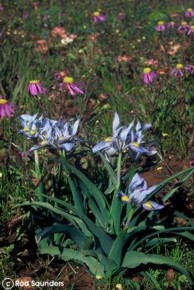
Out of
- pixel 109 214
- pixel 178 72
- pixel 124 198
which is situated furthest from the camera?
pixel 178 72

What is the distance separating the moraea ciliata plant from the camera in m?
2.30

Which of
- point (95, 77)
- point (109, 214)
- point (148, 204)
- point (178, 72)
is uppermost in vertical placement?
point (148, 204)

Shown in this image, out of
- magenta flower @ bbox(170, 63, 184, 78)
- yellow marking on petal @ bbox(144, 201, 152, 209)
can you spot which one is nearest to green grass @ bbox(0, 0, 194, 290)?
magenta flower @ bbox(170, 63, 184, 78)

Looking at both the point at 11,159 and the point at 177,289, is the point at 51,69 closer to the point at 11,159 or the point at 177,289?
the point at 11,159

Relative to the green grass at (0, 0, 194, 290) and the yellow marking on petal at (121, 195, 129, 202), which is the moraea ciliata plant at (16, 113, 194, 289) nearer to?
the yellow marking on petal at (121, 195, 129, 202)

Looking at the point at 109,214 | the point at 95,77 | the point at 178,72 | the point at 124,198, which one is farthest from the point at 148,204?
the point at 95,77

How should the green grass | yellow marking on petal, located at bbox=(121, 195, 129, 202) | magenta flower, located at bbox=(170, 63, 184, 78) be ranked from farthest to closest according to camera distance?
magenta flower, located at bbox=(170, 63, 184, 78), the green grass, yellow marking on petal, located at bbox=(121, 195, 129, 202)

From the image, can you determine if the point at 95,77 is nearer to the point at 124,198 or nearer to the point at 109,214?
→ the point at 109,214

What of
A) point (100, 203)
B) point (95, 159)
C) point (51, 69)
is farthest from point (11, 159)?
point (51, 69)

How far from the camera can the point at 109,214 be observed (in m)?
2.44

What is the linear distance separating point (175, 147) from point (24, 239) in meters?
1.47

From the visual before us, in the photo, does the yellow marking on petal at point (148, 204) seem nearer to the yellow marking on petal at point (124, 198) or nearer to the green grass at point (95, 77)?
the yellow marking on petal at point (124, 198)

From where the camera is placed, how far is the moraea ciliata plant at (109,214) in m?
2.30

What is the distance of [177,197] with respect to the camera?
10.2 feet
